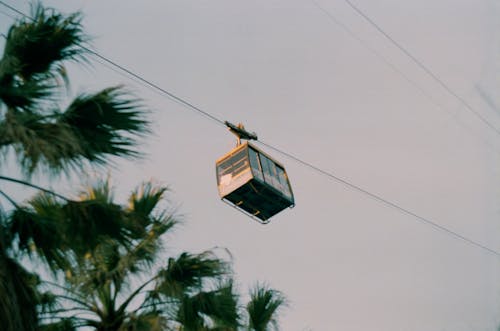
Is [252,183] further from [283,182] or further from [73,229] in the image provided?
[73,229]

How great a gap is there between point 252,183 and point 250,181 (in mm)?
136

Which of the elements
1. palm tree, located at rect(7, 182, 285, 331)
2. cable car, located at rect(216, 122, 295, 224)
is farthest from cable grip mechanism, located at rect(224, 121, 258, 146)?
palm tree, located at rect(7, 182, 285, 331)

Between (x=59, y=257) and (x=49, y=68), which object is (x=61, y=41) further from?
(x=59, y=257)

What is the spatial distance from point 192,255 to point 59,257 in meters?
1.97

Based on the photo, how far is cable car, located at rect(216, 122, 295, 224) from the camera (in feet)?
62.9

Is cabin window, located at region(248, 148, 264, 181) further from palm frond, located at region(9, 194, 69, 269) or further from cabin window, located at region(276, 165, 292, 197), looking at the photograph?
palm frond, located at region(9, 194, 69, 269)

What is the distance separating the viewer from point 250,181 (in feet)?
61.9

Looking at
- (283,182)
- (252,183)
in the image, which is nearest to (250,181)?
(252,183)

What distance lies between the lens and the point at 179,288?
8.73 metres

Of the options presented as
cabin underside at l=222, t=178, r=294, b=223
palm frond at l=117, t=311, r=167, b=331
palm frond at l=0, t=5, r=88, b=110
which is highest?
cabin underside at l=222, t=178, r=294, b=223

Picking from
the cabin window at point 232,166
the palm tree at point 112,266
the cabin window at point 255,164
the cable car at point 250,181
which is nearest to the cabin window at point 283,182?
the cable car at point 250,181

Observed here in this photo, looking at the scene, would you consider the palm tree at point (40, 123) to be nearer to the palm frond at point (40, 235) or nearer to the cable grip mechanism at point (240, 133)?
the palm frond at point (40, 235)

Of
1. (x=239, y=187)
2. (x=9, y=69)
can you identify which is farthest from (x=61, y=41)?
(x=239, y=187)

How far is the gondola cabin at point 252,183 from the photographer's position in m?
19.2
